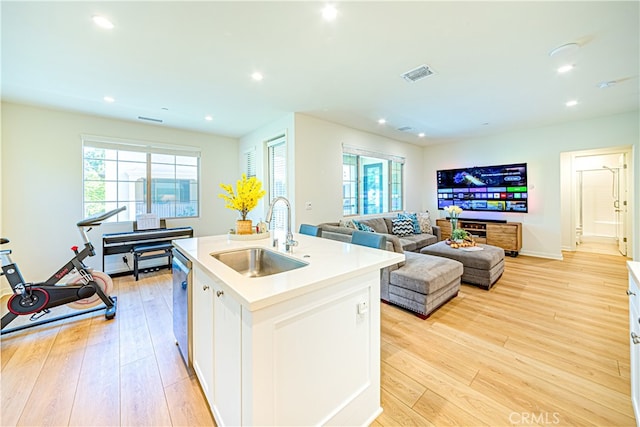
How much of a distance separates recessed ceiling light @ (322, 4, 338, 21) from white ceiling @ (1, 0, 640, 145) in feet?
0.13

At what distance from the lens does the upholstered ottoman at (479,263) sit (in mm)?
3396

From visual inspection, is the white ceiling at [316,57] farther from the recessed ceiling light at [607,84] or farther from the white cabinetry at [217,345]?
the white cabinetry at [217,345]

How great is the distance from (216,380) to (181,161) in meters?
4.76

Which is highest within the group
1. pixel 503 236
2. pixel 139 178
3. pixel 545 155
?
A: pixel 545 155

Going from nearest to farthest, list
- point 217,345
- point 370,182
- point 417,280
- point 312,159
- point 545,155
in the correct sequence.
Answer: point 217,345 < point 417,280 < point 312,159 < point 545,155 < point 370,182

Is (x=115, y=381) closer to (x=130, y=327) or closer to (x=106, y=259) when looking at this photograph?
(x=130, y=327)

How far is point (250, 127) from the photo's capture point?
4871 millimetres

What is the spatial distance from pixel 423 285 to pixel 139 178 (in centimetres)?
512

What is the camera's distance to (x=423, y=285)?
8.56 ft

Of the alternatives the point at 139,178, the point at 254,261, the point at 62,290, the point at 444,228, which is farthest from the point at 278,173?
the point at 444,228

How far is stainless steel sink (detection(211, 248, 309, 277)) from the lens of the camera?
5.86 feet

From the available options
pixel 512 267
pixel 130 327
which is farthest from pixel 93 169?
pixel 512 267

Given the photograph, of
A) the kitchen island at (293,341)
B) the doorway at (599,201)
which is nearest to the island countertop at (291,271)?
the kitchen island at (293,341)

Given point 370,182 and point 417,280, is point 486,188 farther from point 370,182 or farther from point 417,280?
point 417,280
